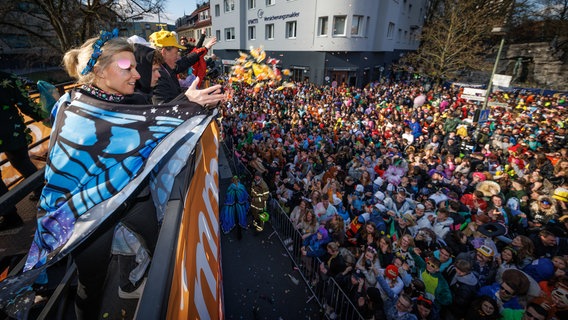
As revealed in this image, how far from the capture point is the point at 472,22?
22391mm

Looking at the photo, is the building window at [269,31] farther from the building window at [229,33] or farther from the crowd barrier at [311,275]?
the crowd barrier at [311,275]

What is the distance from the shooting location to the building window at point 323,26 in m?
24.2

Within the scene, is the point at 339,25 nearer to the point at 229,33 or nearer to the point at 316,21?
the point at 316,21

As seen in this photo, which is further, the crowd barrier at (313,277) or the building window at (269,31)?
the building window at (269,31)

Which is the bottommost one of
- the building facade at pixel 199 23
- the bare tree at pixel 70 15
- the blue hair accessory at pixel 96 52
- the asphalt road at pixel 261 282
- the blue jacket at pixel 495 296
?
the asphalt road at pixel 261 282

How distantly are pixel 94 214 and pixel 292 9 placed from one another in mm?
28816

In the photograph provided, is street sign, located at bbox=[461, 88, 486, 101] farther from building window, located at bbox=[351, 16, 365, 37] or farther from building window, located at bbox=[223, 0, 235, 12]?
building window, located at bbox=[223, 0, 235, 12]

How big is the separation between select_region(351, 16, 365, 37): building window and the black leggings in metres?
26.7

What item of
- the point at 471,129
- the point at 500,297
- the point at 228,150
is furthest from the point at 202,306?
the point at 471,129

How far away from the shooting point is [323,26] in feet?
80.7

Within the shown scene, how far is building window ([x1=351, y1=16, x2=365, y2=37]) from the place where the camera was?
24250 mm

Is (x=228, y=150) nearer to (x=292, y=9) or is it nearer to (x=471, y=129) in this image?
(x=471, y=129)

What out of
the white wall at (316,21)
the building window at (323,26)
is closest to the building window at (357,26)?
the white wall at (316,21)

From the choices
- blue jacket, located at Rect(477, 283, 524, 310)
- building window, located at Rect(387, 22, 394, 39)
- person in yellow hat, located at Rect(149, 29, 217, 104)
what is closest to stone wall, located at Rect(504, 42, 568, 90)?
building window, located at Rect(387, 22, 394, 39)
